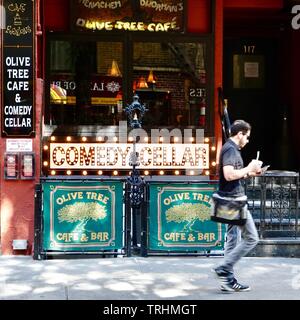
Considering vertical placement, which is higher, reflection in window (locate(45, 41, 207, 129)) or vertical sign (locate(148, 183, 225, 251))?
reflection in window (locate(45, 41, 207, 129))

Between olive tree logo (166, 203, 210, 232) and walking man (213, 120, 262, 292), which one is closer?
walking man (213, 120, 262, 292)

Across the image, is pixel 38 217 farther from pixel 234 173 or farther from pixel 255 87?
pixel 255 87

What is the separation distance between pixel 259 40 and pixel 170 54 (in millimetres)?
2786

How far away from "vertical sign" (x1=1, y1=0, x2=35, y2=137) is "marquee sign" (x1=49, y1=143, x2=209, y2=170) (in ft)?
6.27

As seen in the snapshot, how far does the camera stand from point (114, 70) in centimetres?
1188

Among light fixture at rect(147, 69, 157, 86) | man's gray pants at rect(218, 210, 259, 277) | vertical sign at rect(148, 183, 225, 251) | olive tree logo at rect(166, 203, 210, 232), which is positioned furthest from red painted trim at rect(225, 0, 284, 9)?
man's gray pants at rect(218, 210, 259, 277)

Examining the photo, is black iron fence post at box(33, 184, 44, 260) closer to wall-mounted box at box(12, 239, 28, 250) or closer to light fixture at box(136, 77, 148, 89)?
wall-mounted box at box(12, 239, 28, 250)

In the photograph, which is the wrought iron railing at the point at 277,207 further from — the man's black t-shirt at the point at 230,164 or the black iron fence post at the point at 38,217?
the black iron fence post at the point at 38,217

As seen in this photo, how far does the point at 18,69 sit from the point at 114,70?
102 inches

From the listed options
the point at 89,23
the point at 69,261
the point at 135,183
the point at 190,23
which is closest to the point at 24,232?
the point at 69,261

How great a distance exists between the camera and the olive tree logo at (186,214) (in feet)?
30.3

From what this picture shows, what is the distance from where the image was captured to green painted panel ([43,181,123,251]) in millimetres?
9117

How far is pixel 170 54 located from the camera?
39.4ft

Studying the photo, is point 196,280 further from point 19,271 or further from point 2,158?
point 2,158
